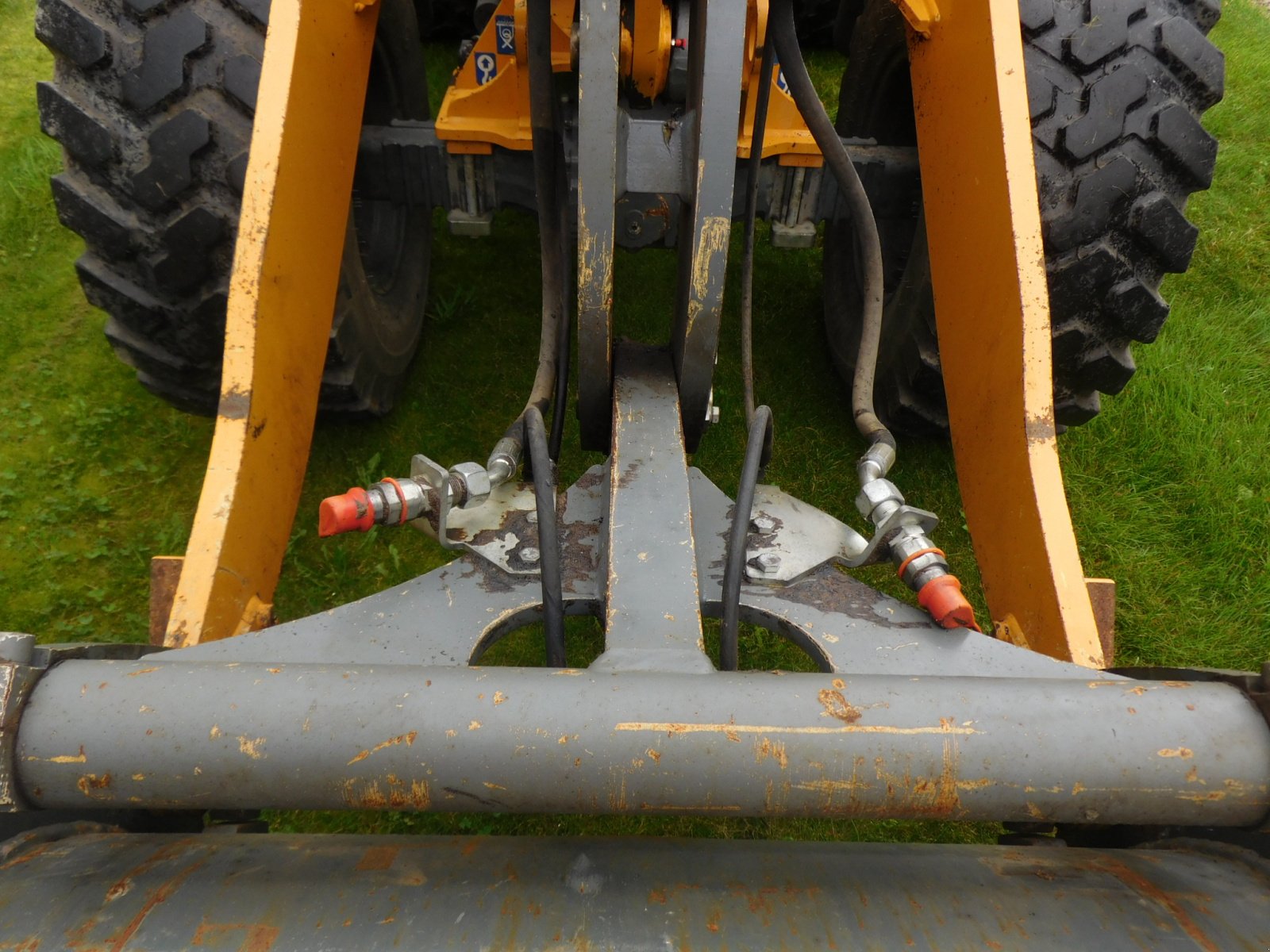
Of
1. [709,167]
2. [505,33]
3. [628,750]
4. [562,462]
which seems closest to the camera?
[628,750]

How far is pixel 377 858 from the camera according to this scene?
40.9 inches

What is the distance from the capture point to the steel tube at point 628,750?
0.92 m

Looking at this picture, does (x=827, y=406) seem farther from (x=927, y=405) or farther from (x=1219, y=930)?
(x=1219, y=930)

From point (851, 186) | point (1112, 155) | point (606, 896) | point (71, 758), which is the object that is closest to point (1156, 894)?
point (606, 896)

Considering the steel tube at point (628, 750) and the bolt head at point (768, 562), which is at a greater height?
the bolt head at point (768, 562)

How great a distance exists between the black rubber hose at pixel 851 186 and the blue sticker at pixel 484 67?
864mm

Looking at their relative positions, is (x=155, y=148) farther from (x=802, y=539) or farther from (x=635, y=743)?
(x=635, y=743)

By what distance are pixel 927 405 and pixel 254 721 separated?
1.89 m

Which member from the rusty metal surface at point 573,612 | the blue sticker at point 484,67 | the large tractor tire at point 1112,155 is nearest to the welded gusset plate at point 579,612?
the rusty metal surface at point 573,612

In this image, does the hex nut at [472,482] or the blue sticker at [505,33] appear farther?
the blue sticker at [505,33]

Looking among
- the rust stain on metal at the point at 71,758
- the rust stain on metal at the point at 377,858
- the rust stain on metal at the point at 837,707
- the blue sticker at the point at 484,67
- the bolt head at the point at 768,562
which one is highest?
the blue sticker at the point at 484,67

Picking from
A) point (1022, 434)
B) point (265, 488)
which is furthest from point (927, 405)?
point (265, 488)

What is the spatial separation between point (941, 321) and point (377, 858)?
55.1 inches

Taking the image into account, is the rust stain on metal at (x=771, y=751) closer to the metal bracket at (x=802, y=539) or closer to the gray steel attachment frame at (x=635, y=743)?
the gray steel attachment frame at (x=635, y=743)
